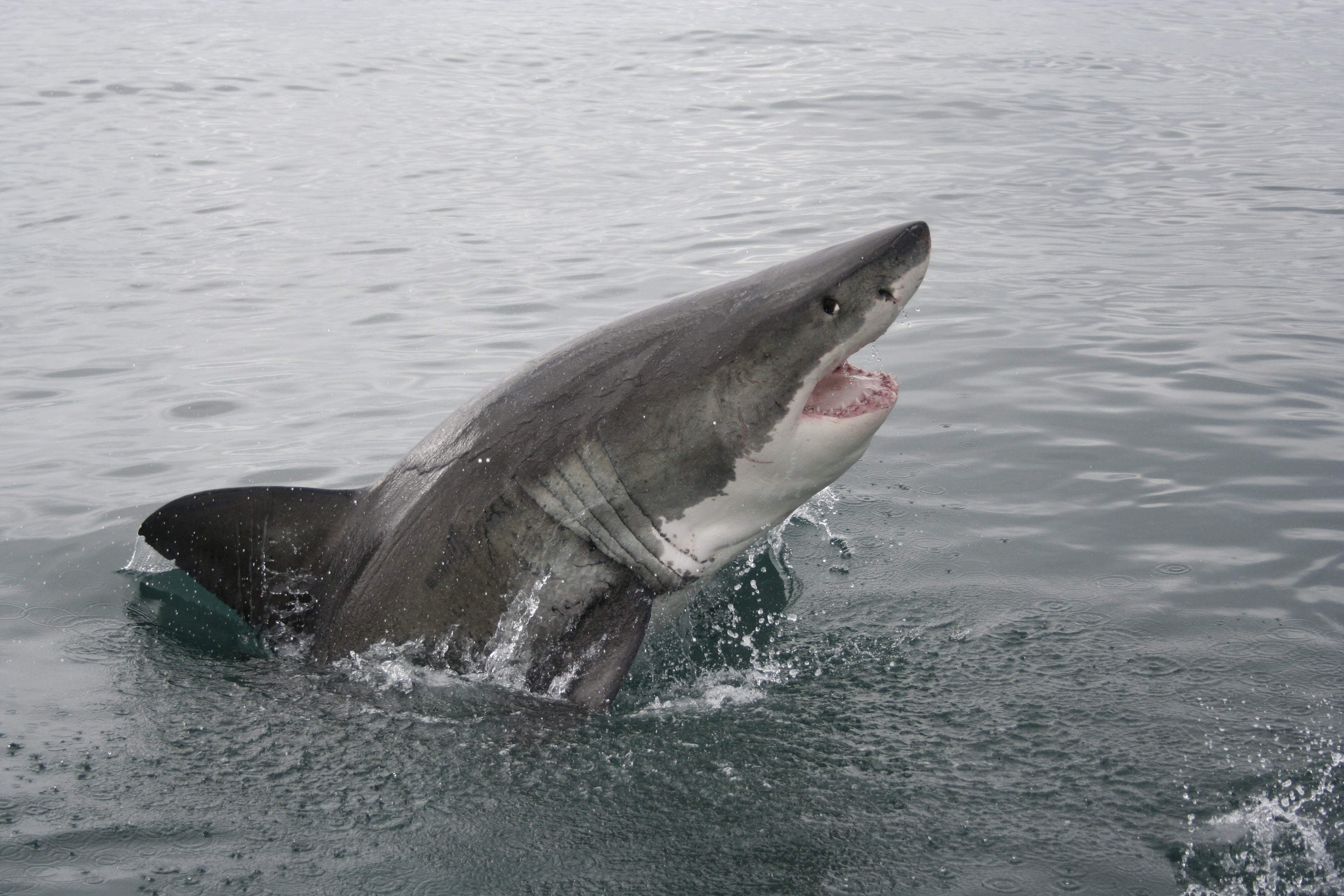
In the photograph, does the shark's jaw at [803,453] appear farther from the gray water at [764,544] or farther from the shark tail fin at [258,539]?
the shark tail fin at [258,539]

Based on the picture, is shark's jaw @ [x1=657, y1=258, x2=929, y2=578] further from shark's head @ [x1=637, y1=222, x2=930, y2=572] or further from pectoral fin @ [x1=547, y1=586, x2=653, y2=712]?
pectoral fin @ [x1=547, y1=586, x2=653, y2=712]

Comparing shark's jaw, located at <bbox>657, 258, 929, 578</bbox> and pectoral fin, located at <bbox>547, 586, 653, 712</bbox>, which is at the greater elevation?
shark's jaw, located at <bbox>657, 258, 929, 578</bbox>

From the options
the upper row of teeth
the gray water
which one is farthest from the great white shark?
the gray water

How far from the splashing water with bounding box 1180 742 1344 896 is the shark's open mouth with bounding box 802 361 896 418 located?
5.14 feet

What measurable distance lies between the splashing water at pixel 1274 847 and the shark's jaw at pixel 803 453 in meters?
1.53

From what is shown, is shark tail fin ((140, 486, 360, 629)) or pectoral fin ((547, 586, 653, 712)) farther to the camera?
shark tail fin ((140, 486, 360, 629))

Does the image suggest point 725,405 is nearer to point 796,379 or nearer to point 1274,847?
point 796,379

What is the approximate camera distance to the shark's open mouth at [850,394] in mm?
4098

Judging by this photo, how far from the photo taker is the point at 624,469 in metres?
4.12

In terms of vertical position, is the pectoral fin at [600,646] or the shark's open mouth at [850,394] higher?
the shark's open mouth at [850,394]

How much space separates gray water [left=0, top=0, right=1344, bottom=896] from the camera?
11.8ft

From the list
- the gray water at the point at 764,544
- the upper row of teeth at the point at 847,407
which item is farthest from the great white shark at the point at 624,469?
the gray water at the point at 764,544

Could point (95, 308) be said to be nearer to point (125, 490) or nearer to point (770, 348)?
point (125, 490)

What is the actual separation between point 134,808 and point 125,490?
11.7 ft
